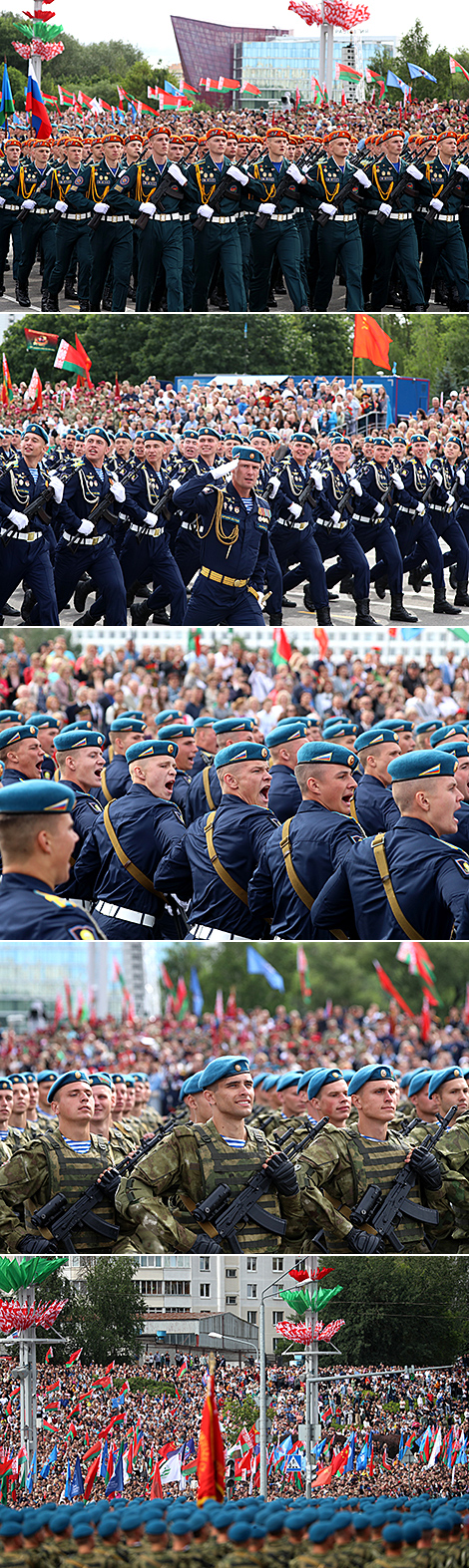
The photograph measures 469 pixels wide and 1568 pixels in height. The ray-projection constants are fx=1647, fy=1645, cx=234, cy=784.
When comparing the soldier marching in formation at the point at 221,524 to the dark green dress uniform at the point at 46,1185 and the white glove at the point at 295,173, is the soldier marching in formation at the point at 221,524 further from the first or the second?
the dark green dress uniform at the point at 46,1185

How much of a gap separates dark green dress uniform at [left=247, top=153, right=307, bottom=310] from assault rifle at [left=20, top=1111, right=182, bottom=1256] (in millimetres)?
8630

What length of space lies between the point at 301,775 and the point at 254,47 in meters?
12.9

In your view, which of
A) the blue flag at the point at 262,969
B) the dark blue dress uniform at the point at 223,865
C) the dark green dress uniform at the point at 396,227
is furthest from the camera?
the dark green dress uniform at the point at 396,227

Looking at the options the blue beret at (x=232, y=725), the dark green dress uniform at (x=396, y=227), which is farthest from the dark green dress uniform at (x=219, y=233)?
the blue beret at (x=232, y=725)

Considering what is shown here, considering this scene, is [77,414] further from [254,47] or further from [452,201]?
[254,47]

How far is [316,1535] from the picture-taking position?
5.45 m

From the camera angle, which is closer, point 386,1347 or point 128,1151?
point 386,1347

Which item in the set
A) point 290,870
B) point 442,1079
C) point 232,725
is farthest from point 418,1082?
point 232,725

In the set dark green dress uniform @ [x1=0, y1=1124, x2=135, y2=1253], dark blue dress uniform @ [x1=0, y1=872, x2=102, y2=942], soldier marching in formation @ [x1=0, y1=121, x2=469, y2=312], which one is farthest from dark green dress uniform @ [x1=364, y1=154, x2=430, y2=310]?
dark blue dress uniform @ [x1=0, y1=872, x2=102, y2=942]

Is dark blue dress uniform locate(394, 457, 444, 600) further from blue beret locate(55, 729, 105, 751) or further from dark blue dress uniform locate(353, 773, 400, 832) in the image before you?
blue beret locate(55, 729, 105, 751)

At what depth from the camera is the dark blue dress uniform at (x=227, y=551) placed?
10.5 m

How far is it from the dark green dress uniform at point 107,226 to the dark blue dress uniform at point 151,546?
327 cm

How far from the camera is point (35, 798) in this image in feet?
18.5

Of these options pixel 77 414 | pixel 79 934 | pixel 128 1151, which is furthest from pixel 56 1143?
pixel 77 414
